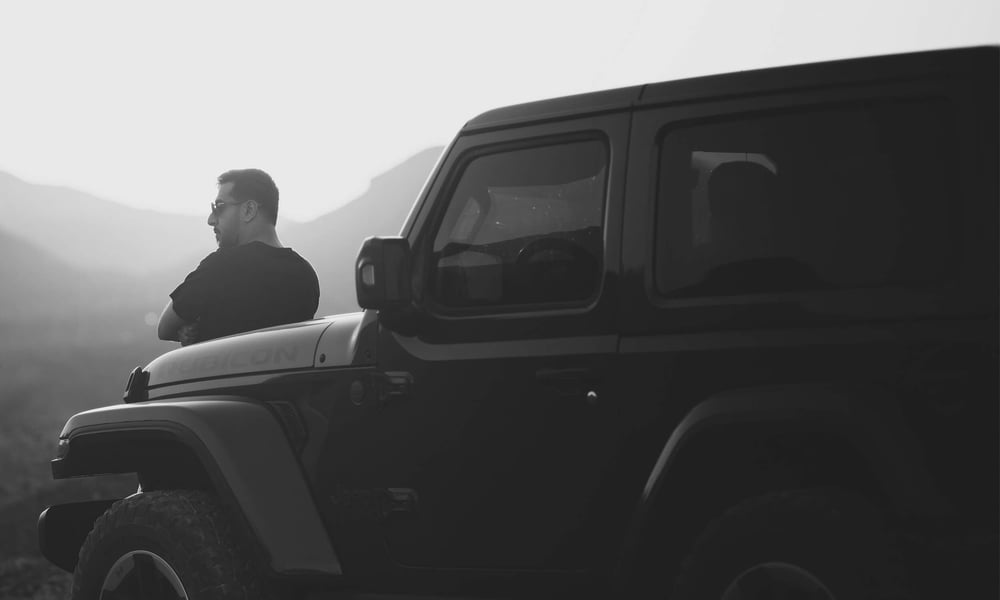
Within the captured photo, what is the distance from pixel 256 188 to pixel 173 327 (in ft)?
2.75

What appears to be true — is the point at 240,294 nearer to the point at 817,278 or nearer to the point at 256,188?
the point at 256,188

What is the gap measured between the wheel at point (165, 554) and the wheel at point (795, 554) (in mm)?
1663

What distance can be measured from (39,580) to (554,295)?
89.6ft

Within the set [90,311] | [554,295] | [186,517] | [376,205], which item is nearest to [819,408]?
[554,295]

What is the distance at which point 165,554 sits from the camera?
4.28 metres

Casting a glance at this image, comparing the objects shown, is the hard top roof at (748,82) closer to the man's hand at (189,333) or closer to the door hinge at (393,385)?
the door hinge at (393,385)

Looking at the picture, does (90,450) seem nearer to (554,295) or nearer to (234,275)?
(234,275)

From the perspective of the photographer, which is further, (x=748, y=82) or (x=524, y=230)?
(x=524, y=230)

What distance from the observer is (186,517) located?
4.26 metres

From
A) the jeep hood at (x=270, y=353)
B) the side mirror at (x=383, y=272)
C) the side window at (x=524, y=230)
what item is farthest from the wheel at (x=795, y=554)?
the jeep hood at (x=270, y=353)

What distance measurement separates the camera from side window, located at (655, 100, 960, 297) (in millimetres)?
3076

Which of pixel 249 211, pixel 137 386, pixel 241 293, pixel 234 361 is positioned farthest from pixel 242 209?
pixel 234 361

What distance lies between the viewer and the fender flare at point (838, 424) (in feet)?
9.71

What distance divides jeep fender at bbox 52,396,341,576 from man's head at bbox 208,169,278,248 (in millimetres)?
1248
